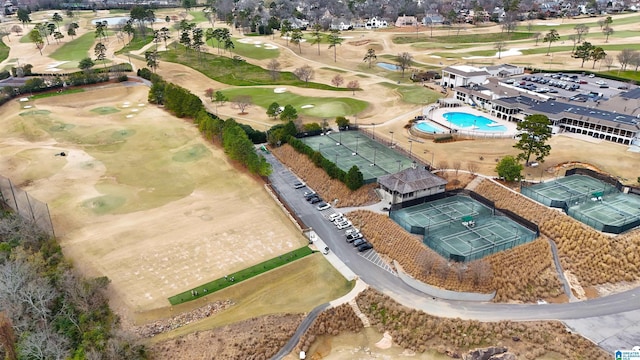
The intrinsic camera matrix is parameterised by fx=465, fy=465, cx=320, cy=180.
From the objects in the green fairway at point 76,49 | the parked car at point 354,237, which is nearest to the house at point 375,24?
the green fairway at point 76,49

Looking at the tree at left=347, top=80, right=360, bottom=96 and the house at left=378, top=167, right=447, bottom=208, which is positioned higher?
the tree at left=347, top=80, right=360, bottom=96

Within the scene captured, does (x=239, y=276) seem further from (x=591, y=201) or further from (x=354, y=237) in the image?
(x=591, y=201)

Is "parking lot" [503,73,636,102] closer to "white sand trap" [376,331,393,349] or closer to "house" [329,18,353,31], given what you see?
"white sand trap" [376,331,393,349]

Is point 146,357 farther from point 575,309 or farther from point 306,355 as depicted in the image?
point 575,309

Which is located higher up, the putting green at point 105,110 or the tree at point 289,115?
the tree at point 289,115

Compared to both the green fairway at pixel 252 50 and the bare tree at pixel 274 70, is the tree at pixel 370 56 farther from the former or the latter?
the green fairway at pixel 252 50

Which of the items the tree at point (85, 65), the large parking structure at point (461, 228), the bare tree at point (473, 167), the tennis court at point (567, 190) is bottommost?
the large parking structure at point (461, 228)

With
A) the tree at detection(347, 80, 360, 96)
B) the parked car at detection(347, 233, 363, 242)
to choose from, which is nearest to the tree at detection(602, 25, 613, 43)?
the tree at detection(347, 80, 360, 96)
